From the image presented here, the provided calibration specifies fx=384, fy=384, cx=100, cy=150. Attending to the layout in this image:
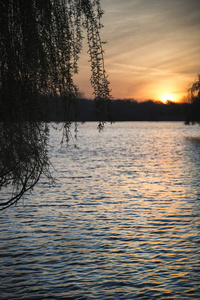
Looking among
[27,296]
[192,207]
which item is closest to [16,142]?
[27,296]

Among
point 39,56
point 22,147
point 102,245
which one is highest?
point 39,56

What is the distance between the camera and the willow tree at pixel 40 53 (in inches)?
183

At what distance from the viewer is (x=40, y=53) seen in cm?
479

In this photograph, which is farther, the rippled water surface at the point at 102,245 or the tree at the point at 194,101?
the tree at the point at 194,101

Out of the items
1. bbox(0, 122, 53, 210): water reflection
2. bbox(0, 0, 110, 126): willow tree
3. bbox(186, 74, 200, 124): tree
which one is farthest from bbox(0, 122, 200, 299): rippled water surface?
bbox(186, 74, 200, 124): tree

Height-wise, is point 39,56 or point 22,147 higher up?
point 39,56

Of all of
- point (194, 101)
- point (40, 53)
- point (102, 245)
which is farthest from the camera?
point (194, 101)

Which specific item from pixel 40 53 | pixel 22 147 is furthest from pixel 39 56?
pixel 22 147

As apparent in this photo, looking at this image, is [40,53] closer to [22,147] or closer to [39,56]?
[39,56]

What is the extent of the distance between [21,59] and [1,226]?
27.3 ft

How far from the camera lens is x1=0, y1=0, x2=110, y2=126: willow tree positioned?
15.3 ft

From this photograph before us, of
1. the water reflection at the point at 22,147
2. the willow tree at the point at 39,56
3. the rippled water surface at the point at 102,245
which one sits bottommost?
the rippled water surface at the point at 102,245

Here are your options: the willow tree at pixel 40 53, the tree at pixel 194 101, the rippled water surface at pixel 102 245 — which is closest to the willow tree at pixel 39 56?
the willow tree at pixel 40 53

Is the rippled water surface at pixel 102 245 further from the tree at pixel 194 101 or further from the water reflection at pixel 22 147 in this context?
the tree at pixel 194 101
